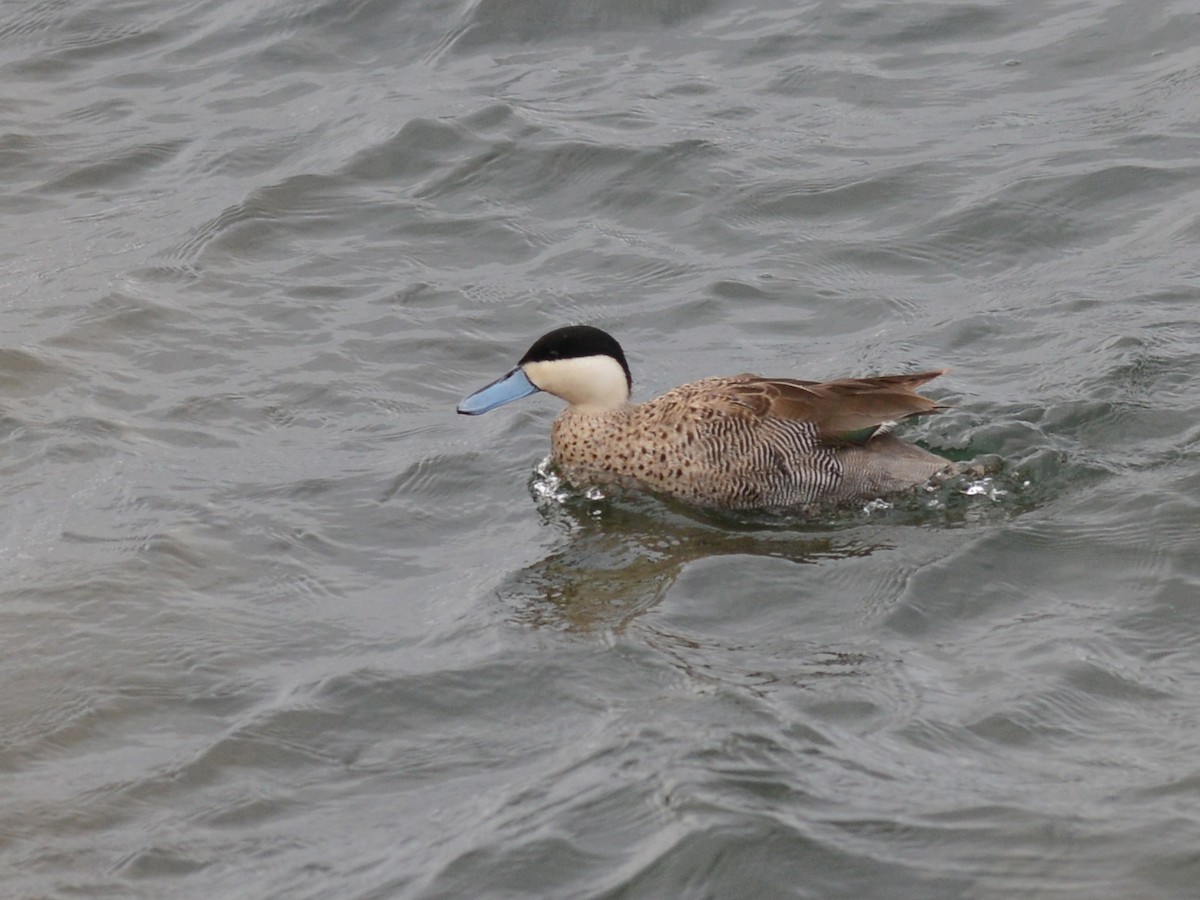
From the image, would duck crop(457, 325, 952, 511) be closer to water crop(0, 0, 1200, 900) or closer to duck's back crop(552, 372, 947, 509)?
duck's back crop(552, 372, 947, 509)

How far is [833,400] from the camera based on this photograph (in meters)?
8.27

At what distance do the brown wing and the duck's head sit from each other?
0.56m

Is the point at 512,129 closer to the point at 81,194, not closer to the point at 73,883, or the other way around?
the point at 81,194

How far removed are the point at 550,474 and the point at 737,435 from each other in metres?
1.02

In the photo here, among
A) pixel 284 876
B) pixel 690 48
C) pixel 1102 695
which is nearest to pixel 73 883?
pixel 284 876

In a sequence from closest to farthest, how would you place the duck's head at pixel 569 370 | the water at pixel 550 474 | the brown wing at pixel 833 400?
the water at pixel 550 474 → the brown wing at pixel 833 400 → the duck's head at pixel 569 370

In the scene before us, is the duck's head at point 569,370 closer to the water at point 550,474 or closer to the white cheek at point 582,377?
the white cheek at point 582,377

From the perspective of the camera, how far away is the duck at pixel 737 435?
8219 millimetres

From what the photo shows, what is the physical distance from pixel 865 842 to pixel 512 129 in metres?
8.08

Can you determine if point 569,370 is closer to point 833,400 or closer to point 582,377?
point 582,377

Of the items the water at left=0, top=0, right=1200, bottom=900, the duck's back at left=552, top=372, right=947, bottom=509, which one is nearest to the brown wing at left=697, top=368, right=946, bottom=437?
the duck's back at left=552, top=372, right=947, bottom=509

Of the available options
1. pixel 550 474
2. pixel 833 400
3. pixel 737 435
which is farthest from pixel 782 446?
pixel 550 474

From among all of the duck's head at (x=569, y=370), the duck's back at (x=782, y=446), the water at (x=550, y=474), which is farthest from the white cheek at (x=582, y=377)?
the water at (x=550, y=474)

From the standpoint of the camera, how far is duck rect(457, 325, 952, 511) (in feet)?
27.0
